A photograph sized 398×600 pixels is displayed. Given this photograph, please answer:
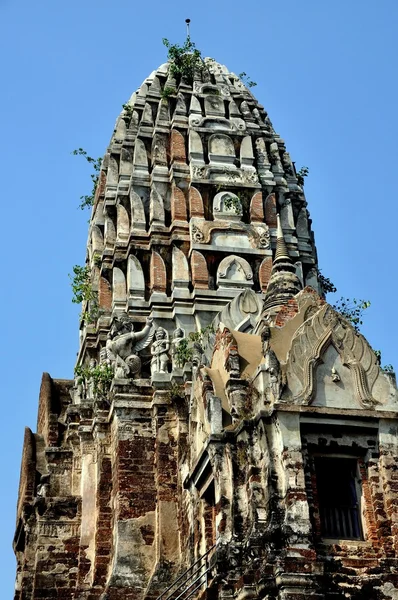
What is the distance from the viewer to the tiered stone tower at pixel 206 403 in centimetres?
1599

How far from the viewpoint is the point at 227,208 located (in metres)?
26.0

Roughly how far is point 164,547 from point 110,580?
1.17m

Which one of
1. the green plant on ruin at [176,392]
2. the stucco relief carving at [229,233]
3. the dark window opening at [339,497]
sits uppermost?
the stucco relief carving at [229,233]

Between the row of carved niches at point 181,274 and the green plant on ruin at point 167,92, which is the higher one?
the green plant on ruin at point 167,92

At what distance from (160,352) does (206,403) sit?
4.75 meters

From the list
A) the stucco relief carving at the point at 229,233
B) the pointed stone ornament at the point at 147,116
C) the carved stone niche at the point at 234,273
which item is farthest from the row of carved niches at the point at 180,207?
the pointed stone ornament at the point at 147,116

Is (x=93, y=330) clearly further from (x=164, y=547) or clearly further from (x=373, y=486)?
(x=373, y=486)

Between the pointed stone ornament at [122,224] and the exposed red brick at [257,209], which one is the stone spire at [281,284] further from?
the pointed stone ornament at [122,224]

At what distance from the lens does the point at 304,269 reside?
2697 cm

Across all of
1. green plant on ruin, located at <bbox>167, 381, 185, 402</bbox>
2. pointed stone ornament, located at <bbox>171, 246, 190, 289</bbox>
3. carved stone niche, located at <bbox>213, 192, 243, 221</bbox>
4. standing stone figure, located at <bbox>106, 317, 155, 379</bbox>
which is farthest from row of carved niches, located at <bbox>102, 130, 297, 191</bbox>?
green plant on ruin, located at <bbox>167, 381, 185, 402</bbox>

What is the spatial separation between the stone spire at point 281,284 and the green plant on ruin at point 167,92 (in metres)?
8.32

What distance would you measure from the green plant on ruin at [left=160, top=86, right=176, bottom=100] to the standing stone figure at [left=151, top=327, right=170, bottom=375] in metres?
8.57

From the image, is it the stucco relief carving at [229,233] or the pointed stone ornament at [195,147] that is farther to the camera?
the pointed stone ornament at [195,147]

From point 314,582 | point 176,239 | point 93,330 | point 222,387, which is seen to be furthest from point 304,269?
point 314,582
